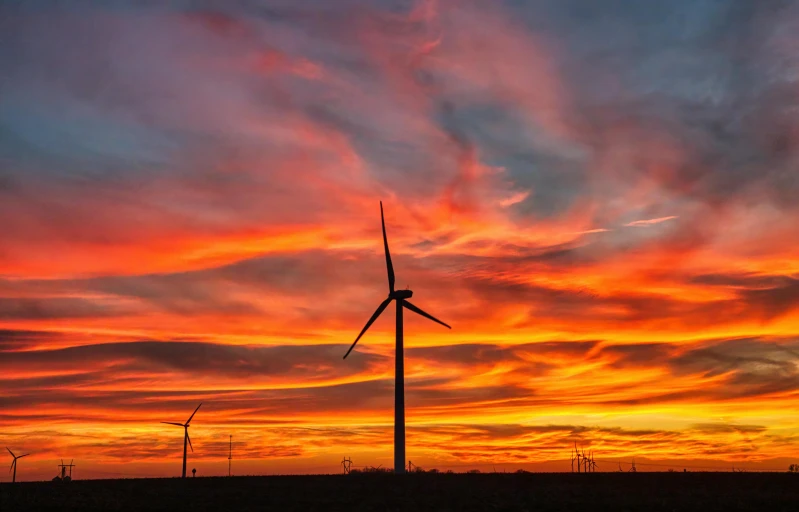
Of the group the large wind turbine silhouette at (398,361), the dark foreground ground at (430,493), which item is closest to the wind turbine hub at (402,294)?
the large wind turbine silhouette at (398,361)

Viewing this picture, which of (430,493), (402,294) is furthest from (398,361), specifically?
(430,493)

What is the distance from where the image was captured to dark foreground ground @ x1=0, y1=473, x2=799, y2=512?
3457 inches

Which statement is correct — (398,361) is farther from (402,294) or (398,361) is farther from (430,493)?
(430,493)

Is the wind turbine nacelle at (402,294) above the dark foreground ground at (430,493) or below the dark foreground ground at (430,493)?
above

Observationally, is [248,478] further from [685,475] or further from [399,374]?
[685,475]

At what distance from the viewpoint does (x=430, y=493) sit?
9712 centimetres

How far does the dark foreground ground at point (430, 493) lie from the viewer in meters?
87.8

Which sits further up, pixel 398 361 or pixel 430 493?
pixel 398 361

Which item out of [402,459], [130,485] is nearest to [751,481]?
[402,459]

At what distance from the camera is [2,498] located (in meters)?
90.0

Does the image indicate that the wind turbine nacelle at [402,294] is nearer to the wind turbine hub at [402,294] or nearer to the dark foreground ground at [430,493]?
the wind turbine hub at [402,294]

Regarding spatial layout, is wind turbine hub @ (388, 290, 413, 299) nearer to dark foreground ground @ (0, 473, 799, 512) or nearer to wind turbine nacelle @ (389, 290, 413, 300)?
wind turbine nacelle @ (389, 290, 413, 300)

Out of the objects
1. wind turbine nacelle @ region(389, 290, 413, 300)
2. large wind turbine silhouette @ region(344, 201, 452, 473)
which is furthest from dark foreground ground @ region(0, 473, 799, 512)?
wind turbine nacelle @ region(389, 290, 413, 300)

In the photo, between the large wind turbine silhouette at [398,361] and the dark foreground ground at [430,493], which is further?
the large wind turbine silhouette at [398,361]
